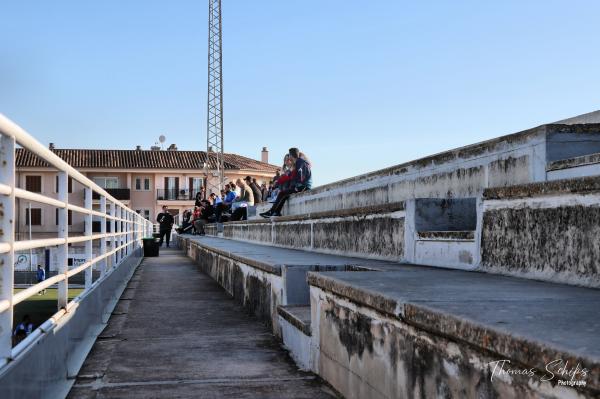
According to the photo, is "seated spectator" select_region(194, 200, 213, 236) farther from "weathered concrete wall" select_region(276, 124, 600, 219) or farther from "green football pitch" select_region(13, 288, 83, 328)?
"weathered concrete wall" select_region(276, 124, 600, 219)

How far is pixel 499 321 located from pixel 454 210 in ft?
12.0

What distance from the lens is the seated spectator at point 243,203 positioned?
76.7 feet

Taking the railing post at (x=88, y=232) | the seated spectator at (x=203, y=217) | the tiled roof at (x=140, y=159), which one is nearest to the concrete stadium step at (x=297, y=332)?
the railing post at (x=88, y=232)

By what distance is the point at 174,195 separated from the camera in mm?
75188

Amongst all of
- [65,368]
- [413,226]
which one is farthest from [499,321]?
[413,226]

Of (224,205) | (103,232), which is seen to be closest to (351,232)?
(103,232)

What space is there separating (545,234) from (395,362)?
54.5 inches

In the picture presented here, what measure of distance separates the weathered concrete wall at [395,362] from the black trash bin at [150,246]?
20047mm

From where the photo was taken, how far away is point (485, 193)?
15.3 ft

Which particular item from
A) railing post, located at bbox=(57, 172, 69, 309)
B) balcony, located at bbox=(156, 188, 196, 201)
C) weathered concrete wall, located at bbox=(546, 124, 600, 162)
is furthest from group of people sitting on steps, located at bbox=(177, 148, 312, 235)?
balcony, located at bbox=(156, 188, 196, 201)

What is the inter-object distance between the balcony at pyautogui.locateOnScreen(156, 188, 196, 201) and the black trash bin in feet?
168

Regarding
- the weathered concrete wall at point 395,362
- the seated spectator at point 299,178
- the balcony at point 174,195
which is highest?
the balcony at point 174,195

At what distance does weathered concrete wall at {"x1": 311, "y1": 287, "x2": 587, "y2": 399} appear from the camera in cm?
216

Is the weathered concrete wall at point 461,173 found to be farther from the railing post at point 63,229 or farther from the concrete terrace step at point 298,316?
the railing post at point 63,229
